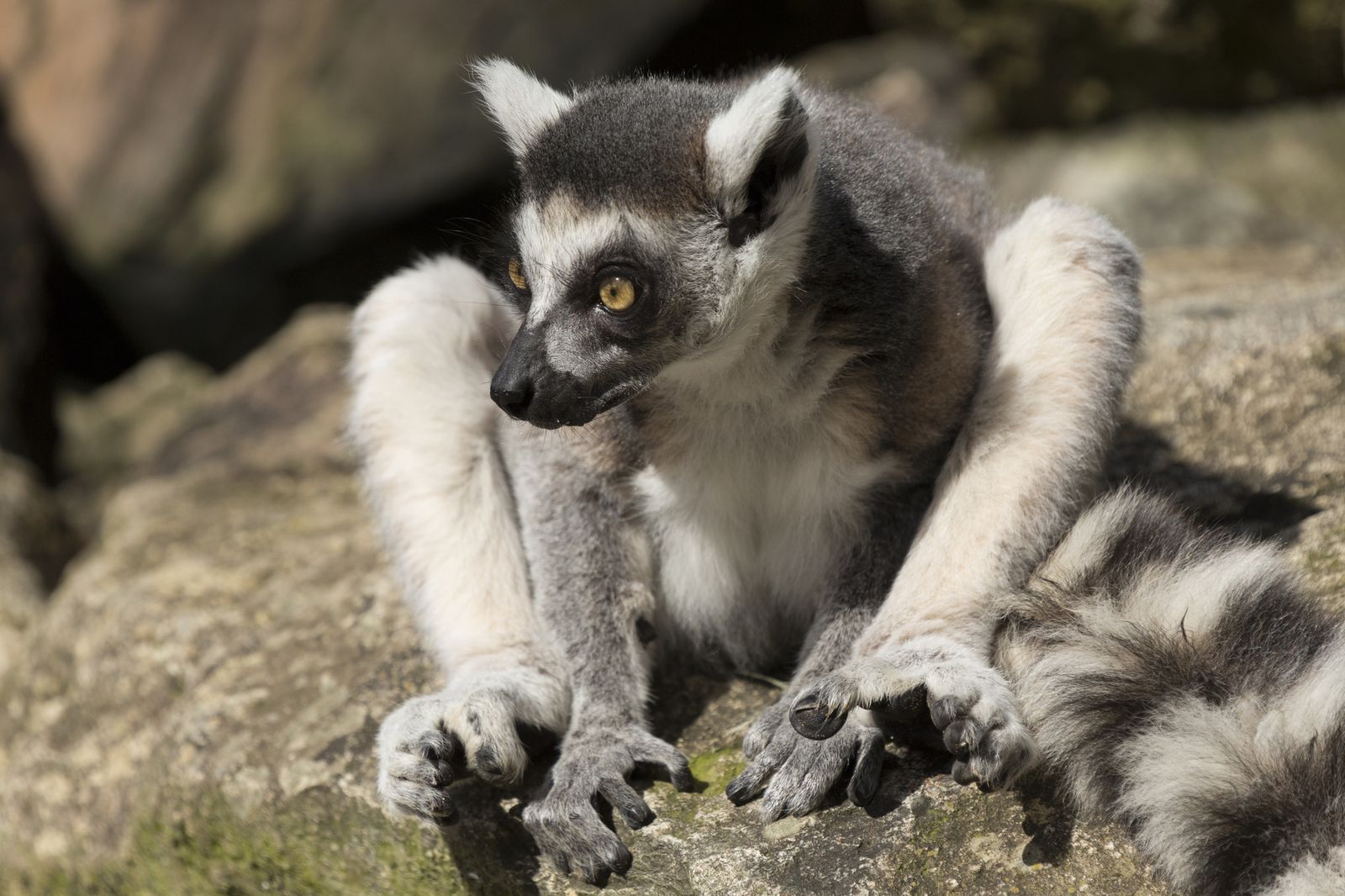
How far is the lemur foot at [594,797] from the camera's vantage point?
3043mm

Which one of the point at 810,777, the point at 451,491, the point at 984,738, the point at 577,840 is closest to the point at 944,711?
the point at 984,738

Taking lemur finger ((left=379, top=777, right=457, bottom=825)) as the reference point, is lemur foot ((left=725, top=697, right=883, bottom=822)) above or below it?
above

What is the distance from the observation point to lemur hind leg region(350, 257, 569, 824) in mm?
3508

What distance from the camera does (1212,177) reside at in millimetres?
8672

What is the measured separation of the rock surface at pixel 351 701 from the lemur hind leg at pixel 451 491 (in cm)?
30

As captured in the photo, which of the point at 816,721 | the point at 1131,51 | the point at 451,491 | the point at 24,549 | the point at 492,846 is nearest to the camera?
the point at 816,721

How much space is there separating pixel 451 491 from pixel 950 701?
1.78 meters

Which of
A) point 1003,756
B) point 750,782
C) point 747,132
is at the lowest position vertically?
point 750,782

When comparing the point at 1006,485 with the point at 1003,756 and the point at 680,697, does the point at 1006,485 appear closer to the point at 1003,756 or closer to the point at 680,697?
the point at 1003,756

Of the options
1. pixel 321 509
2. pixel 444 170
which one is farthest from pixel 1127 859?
pixel 444 170

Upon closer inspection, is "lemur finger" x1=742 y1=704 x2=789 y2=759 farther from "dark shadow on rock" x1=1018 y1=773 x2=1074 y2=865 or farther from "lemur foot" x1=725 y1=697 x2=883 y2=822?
"dark shadow on rock" x1=1018 y1=773 x2=1074 y2=865

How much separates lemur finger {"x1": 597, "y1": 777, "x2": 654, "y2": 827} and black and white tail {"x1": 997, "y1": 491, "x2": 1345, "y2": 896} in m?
0.97

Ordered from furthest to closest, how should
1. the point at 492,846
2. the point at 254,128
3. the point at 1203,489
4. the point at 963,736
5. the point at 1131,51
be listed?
the point at 254,128 → the point at 1131,51 → the point at 1203,489 → the point at 492,846 → the point at 963,736

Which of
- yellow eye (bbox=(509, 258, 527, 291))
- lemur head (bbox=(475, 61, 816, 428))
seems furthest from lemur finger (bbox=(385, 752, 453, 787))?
yellow eye (bbox=(509, 258, 527, 291))
